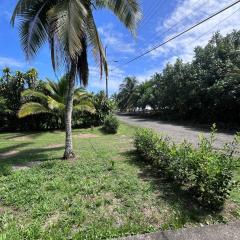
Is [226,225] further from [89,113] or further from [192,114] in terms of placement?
[192,114]

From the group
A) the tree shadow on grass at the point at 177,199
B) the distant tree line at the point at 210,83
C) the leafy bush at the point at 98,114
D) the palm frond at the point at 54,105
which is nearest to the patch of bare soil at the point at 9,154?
the tree shadow on grass at the point at 177,199

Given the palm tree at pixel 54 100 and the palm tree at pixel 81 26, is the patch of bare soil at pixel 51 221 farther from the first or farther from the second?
the palm tree at pixel 54 100

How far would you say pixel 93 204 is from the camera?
5.18 meters

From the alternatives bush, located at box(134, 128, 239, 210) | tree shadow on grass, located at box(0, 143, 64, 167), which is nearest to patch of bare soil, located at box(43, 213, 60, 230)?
bush, located at box(134, 128, 239, 210)

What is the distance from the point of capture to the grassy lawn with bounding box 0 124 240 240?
14.1ft

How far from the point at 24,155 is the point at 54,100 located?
28.4 feet

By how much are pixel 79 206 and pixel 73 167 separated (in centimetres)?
296

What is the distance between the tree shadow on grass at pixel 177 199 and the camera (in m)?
4.53

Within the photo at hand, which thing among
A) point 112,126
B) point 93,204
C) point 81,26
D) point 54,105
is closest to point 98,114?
point 112,126

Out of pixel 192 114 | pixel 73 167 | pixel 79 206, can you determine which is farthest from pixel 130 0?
pixel 192 114

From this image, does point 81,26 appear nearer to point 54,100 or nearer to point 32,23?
point 32,23

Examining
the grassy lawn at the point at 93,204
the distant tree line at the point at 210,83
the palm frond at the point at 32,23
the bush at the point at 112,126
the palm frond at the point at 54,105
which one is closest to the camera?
the grassy lawn at the point at 93,204

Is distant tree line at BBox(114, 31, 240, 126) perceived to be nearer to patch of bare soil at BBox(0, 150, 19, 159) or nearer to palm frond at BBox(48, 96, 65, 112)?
palm frond at BBox(48, 96, 65, 112)

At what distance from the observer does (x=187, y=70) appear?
93.7 feet
